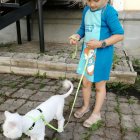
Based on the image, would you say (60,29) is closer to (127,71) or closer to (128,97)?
(127,71)

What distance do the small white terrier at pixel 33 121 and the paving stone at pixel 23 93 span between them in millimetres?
1128

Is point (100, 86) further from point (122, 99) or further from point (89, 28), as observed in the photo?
point (122, 99)

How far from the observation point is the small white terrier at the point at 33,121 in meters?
2.05

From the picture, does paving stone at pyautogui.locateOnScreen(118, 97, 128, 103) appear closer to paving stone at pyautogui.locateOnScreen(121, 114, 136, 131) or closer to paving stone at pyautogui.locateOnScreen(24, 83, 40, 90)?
paving stone at pyautogui.locateOnScreen(121, 114, 136, 131)

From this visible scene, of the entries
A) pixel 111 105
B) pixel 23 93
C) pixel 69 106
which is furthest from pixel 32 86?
pixel 111 105

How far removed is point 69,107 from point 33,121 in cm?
130

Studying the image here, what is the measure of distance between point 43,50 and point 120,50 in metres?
1.65

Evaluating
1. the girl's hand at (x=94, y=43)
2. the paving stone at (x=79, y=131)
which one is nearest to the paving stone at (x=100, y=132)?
the paving stone at (x=79, y=131)

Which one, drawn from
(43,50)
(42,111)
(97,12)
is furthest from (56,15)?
(42,111)

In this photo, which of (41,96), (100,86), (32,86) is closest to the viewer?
(100,86)

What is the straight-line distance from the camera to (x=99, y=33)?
283 centimetres

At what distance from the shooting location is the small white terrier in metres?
2.05

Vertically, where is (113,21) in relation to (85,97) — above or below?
above

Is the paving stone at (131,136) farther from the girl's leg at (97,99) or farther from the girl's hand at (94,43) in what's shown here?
the girl's hand at (94,43)
